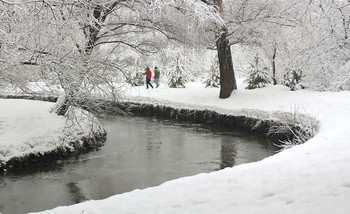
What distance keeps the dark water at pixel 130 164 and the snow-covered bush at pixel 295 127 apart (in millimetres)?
632

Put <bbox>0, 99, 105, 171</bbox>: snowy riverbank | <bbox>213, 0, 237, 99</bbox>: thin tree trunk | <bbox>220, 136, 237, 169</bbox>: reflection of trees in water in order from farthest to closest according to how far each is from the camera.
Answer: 1. <bbox>213, 0, 237, 99</bbox>: thin tree trunk
2. <bbox>220, 136, 237, 169</bbox>: reflection of trees in water
3. <bbox>0, 99, 105, 171</bbox>: snowy riverbank

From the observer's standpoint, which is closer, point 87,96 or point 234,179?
point 234,179

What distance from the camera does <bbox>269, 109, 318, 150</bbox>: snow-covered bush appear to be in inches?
429

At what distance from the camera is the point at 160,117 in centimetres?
1836

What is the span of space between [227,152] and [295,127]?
2301mm

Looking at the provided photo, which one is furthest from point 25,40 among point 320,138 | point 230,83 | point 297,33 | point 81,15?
point 297,33

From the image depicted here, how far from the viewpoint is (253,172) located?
6.55 meters

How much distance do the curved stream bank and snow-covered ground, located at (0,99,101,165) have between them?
187mm

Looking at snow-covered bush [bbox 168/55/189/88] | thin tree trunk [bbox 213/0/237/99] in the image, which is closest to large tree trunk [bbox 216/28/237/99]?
thin tree trunk [bbox 213/0/237/99]

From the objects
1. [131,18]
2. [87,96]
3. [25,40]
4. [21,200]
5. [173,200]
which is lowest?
[21,200]

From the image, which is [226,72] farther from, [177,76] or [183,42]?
[177,76]

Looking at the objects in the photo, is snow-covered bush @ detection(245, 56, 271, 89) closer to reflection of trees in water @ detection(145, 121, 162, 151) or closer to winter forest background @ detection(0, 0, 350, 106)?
winter forest background @ detection(0, 0, 350, 106)

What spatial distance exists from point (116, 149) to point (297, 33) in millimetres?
9459

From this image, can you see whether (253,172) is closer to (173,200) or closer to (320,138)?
(173,200)
